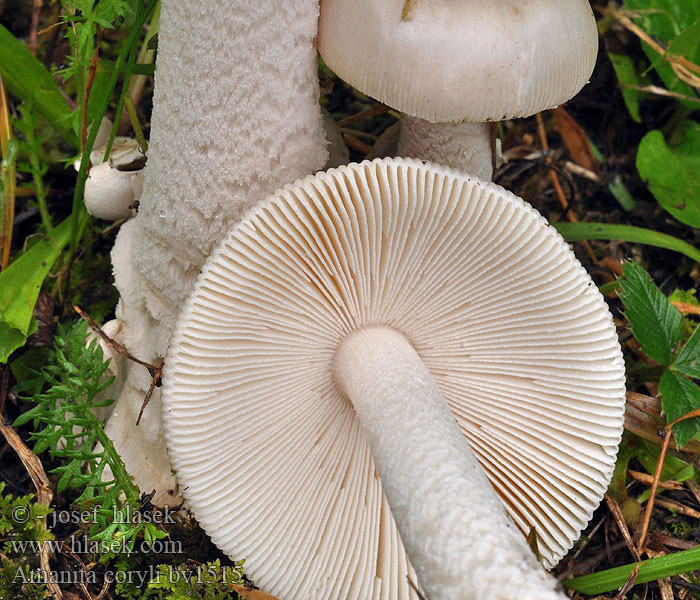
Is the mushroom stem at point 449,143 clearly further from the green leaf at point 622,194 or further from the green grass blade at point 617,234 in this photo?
the green leaf at point 622,194

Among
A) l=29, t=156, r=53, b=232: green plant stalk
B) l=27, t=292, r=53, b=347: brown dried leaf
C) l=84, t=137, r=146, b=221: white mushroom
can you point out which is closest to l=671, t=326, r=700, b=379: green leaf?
l=84, t=137, r=146, b=221: white mushroom

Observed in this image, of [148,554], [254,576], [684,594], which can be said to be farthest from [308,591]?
[684,594]

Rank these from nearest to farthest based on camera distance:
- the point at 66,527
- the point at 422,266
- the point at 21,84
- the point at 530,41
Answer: the point at 530,41 → the point at 422,266 → the point at 66,527 → the point at 21,84

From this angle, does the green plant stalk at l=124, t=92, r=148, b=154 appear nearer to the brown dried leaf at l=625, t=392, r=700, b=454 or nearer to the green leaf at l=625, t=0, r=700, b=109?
the brown dried leaf at l=625, t=392, r=700, b=454

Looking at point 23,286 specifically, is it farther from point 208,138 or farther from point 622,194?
point 622,194

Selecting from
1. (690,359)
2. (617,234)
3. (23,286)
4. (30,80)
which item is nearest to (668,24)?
(617,234)

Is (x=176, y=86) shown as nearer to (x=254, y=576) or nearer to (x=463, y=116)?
(x=463, y=116)
